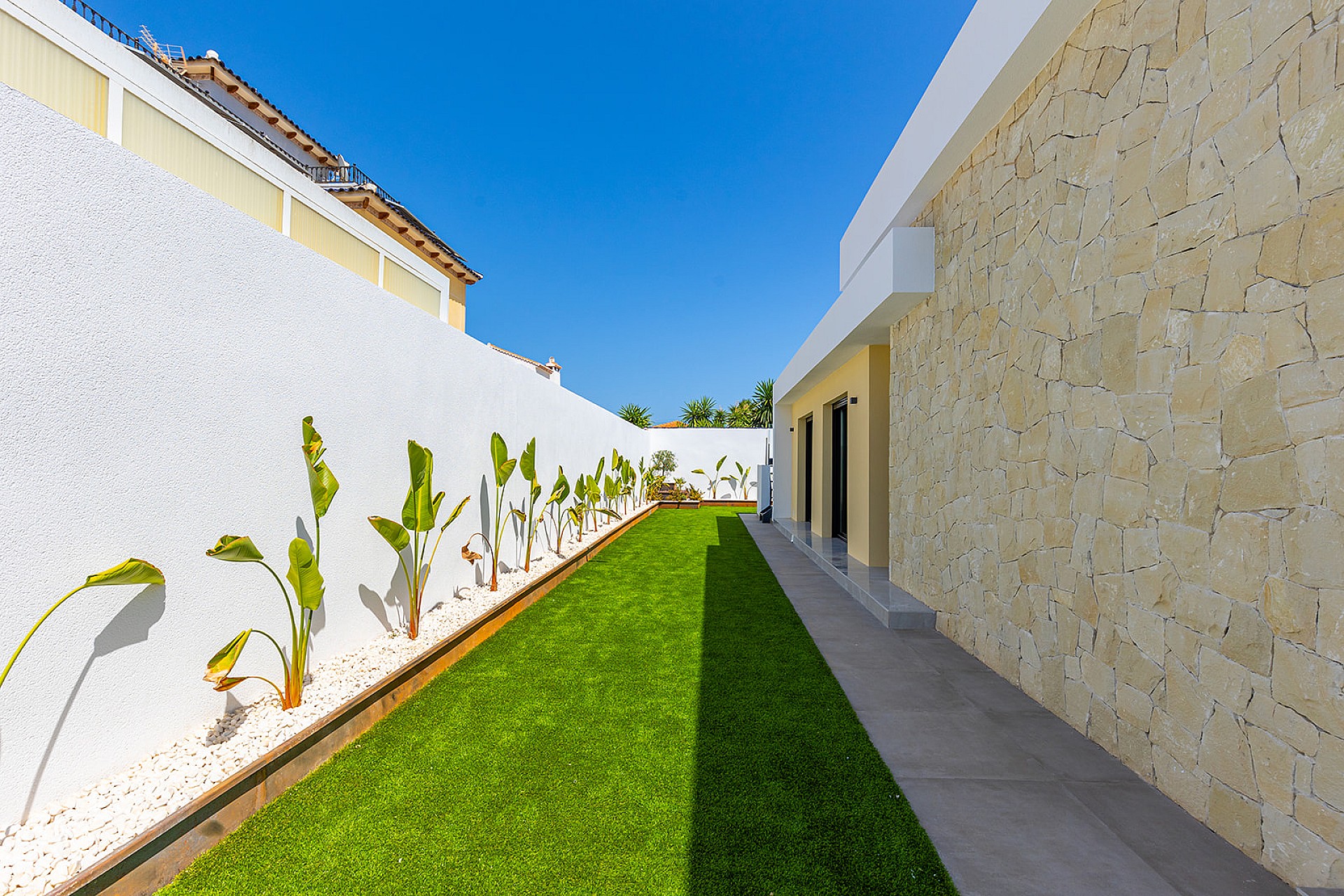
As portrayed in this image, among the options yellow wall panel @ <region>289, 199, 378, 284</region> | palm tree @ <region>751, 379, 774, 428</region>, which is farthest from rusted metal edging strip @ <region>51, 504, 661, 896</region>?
palm tree @ <region>751, 379, 774, 428</region>

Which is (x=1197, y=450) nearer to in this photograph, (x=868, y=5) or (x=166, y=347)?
(x=166, y=347)

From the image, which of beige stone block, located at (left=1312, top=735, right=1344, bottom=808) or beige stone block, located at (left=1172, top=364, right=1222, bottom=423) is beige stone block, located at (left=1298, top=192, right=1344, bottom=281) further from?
beige stone block, located at (left=1312, top=735, right=1344, bottom=808)

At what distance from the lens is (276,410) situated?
316 cm

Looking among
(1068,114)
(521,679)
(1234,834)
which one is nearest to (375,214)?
(521,679)

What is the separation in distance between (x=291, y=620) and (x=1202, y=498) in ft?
15.0

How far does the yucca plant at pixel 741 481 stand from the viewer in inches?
855

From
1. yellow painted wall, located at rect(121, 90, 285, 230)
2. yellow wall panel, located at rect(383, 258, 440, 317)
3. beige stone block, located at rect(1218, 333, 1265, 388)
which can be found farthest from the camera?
yellow wall panel, located at rect(383, 258, 440, 317)

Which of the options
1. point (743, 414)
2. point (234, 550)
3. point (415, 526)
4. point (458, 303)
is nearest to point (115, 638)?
point (234, 550)

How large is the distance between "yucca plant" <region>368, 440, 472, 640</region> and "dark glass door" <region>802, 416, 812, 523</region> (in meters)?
9.83

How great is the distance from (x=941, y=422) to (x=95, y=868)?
226 inches

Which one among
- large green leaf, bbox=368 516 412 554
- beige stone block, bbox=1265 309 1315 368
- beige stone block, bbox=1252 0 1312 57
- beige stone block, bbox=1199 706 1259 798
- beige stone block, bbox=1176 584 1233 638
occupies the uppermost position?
beige stone block, bbox=1252 0 1312 57

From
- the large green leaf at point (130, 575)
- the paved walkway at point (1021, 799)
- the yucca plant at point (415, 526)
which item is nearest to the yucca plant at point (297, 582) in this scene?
the large green leaf at point (130, 575)

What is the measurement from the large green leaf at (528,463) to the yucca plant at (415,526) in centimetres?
231

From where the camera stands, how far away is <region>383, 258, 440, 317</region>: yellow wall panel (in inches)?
257
